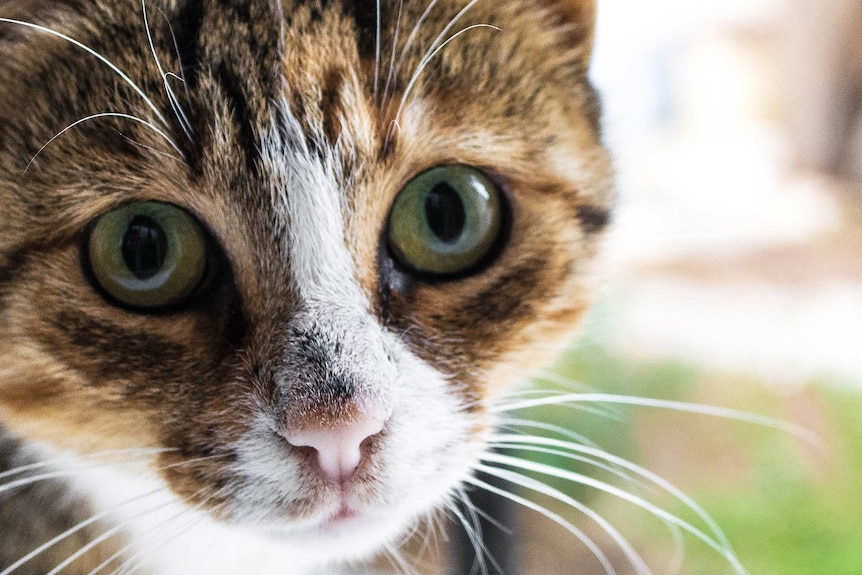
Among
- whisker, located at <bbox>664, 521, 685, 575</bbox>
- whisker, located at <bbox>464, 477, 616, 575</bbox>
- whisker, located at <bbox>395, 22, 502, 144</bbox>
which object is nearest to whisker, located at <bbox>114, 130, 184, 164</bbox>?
whisker, located at <bbox>395, 22, 502, 144</bbox>

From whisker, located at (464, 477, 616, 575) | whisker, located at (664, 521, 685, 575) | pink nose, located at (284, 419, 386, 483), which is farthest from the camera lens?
whisker, located at (664, 521, 685, 575)

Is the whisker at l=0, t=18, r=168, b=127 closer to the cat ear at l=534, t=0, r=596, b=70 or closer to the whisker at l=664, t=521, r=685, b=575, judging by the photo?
the cat ear at l=534, t=0, r=596, b=70

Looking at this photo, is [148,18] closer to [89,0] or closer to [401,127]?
[89,0]

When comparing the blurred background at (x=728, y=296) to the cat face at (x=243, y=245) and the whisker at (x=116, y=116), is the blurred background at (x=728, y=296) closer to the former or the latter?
the cat face at (x=243, y=245)

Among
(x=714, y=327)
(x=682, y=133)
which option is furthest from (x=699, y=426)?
(x=682, y=133)

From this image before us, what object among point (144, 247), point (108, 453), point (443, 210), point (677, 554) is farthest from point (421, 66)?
point (677, 554)

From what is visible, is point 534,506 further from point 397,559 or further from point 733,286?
point 733,286

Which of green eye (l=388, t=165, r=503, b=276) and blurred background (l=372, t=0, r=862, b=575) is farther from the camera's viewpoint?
blurred background (l=372, t=0, r=862, b=575)

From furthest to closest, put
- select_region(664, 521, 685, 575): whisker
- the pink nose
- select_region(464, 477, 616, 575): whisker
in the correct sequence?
1. select_region(664, 521, 685, 575): whisker
2. select_region(464, 477, 616, 575): whisker
3. the pink nose
